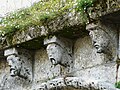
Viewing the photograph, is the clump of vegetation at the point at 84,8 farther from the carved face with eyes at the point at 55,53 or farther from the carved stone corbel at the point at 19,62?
the carved stone corbel at the point at 19,62

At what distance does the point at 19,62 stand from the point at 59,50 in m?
0.58

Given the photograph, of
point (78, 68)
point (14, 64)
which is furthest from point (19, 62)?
point (78, 68)

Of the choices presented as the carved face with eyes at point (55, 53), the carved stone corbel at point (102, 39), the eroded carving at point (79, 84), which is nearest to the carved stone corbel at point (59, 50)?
the carved face with eyes at point (55, 53)

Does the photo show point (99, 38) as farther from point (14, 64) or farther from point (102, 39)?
point (14, 64)

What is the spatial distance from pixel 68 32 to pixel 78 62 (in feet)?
1.03

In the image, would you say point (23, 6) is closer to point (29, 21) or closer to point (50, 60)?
point (29, 21)

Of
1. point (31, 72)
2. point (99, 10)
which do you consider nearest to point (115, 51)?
point (99, 10)

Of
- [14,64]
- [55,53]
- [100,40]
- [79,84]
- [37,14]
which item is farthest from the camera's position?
[14,64]

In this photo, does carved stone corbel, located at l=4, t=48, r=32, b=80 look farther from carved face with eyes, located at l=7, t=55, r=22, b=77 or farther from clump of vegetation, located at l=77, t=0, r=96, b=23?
clump of vegetation, located at l=77, t=0, r=96, b=23

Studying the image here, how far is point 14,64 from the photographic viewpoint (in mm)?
5500

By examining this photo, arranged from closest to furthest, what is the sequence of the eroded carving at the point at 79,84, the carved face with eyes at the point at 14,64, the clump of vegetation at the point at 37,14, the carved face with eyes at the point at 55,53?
1. the eroded carving at the point at 79,84
2. the clump of vegetation at the point at 37,14
3. the carved face with eyes at the point at 55,53
4. the carved face with eyes at the point at 14,64

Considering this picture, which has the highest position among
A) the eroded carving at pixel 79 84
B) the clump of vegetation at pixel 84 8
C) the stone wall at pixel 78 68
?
the clump of vegetation at pixel 84 8

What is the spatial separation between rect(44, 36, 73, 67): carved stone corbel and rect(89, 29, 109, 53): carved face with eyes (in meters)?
0.45

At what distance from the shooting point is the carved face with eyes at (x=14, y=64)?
5.49m
